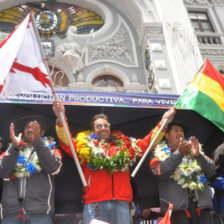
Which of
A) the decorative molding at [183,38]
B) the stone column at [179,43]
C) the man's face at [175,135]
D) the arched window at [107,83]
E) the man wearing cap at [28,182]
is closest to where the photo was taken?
the man wearing cap at [28,182]

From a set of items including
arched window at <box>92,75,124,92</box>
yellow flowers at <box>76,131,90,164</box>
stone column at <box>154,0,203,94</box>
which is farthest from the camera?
arched window at <box>92,75,124,92</box>

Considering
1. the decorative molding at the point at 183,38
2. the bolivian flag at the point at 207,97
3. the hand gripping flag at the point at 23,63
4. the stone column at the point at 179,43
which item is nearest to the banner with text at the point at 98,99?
the bolivian flag at the point at 207,97

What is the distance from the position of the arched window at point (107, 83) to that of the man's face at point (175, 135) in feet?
19.0

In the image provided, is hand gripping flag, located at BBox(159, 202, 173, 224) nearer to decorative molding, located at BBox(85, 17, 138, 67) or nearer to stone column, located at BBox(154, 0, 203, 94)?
stone column, located at BBox(154, 0, 203, 94)

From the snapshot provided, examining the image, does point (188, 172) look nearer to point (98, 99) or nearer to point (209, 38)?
point (98, 99)

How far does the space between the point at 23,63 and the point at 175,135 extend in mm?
2219

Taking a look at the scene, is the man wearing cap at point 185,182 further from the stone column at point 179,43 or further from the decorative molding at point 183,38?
the decorative molding at point 183,38

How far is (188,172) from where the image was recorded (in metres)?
3.48

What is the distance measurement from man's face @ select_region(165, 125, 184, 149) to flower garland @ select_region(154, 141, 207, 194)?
0.17 m

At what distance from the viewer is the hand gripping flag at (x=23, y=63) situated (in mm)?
3307

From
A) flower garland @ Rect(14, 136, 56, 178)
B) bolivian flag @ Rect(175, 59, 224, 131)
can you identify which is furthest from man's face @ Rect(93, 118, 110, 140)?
bolivian flag @ Rect(175, 59, 224, 131)

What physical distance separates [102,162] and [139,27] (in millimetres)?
8874

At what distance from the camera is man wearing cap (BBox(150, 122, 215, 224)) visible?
324 cm

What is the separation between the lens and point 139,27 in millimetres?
11086
